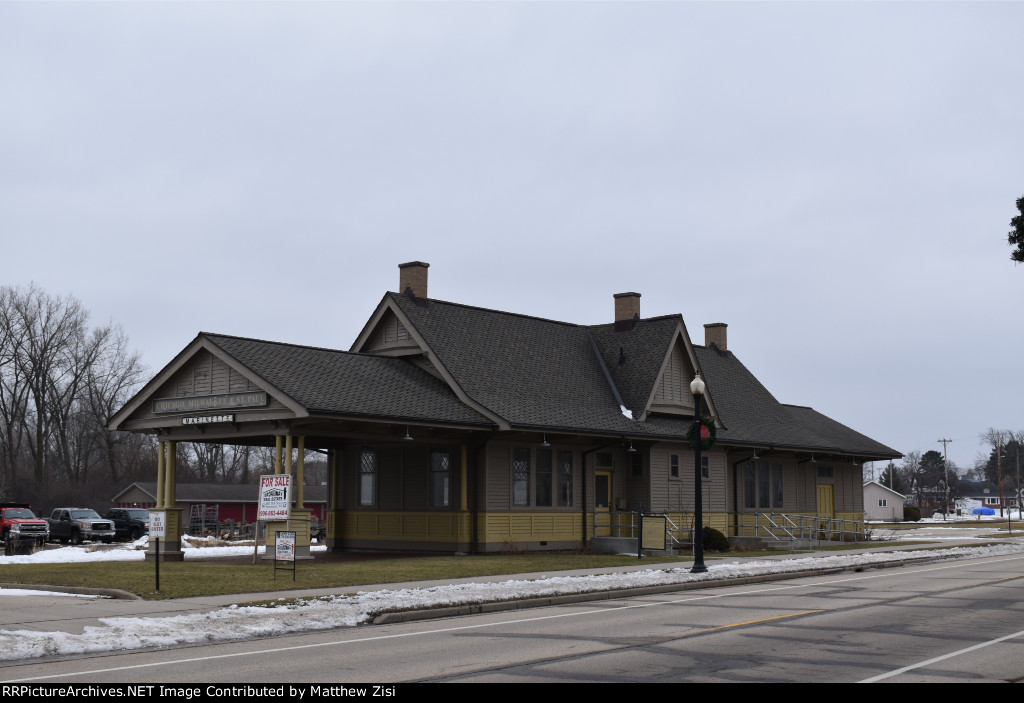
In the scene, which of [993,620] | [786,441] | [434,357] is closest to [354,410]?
[434,357]

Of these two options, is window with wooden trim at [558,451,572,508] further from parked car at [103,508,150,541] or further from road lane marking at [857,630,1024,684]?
parked car at [103,508,150,541]

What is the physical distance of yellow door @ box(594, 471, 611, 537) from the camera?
34.7 m

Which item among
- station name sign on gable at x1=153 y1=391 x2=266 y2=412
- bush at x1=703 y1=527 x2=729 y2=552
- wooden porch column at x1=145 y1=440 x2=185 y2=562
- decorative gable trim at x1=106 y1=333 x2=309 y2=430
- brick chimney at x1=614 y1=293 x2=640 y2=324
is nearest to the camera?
station name sign on gable at x1=153 y1=391 x2=266 y2=412

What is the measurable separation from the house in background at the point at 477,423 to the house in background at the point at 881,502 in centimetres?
6802

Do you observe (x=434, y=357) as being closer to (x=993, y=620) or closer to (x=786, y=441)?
(x=786, y=441)

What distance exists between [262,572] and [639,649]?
1325cm

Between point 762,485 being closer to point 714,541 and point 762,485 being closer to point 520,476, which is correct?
point 714,541

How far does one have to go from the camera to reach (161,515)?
28781 millimetres

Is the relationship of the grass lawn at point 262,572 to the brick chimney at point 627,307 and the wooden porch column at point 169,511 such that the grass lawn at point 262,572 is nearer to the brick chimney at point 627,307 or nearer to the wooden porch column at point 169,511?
the wooden porch column at point 169,511

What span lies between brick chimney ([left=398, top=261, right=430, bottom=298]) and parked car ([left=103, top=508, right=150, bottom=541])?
25.1 m

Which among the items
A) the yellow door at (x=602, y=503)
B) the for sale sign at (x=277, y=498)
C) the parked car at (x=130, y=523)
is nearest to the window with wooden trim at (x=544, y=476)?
the yellow door at (x=602, y=503)

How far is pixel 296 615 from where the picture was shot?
15844mm

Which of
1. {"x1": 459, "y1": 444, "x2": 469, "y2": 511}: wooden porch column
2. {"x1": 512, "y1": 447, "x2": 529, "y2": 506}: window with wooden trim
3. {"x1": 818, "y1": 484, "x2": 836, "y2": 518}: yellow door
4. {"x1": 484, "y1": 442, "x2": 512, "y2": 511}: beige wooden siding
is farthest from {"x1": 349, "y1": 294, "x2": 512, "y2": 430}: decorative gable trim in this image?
{"x1": 818, "y1": 484, "x2": 836, "y2": 518}: yellow door
